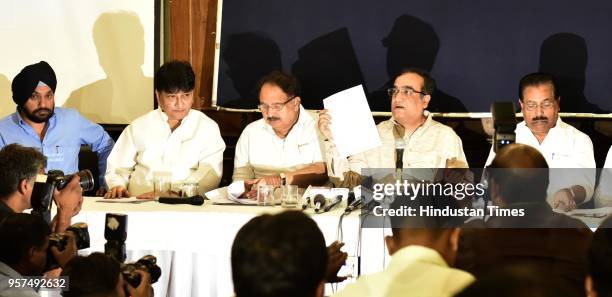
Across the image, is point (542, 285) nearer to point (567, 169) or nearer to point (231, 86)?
point (567, 169)

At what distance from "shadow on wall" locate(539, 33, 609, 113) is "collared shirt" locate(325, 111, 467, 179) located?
2.84 feet

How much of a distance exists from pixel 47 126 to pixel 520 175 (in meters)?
2.97

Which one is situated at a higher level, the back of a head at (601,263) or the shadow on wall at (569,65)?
the shadow on wall at (569,65)

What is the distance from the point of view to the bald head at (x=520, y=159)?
2.82 metres

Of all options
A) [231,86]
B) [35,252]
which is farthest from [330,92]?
[35,252]

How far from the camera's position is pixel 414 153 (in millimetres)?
4609

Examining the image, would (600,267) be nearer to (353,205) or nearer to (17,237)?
(17,237)

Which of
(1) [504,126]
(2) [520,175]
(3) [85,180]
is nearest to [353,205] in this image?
(1) [504,126]

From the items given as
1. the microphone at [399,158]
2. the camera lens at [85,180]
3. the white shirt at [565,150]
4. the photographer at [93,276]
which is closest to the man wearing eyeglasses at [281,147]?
the microphone at [399,158]

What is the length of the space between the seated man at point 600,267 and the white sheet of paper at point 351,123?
229cm

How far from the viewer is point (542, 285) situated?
1565 mm

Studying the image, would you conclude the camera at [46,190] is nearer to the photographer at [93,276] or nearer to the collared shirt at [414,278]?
the photographer at [93,276]

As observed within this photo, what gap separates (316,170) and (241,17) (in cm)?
115

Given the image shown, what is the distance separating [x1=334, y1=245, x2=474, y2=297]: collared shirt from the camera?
2.19 m
